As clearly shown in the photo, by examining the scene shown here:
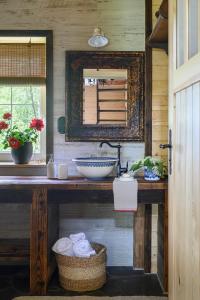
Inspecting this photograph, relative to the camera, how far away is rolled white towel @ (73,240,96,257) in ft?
9.02

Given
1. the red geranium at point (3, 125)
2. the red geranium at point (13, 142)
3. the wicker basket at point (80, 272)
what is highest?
the red geranium at point (3, 125)

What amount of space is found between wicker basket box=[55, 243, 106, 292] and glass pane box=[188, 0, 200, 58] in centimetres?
174

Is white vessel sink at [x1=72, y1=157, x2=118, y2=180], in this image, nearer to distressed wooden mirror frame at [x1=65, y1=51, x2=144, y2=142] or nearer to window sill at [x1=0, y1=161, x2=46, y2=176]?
distressed wooden mirror frame at [x1=65, y1=51, x2=144, y2=142]

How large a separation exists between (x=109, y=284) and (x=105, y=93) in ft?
5.27

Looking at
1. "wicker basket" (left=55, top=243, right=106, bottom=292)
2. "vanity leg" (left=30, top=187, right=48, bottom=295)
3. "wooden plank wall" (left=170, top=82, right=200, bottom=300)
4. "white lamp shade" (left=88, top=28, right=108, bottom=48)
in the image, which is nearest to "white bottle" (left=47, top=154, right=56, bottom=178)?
"vanity leg" (left=30, top=187, right=48, bottom=295)

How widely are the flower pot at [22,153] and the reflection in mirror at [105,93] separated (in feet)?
2.08

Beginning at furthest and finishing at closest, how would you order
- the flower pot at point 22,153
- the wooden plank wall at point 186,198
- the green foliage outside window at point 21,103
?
the green foliage outside window at point 21,103 → the flower pot at point 22,153 → the wooden plank wall at point 186,198

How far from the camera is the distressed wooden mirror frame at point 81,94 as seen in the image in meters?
3.15

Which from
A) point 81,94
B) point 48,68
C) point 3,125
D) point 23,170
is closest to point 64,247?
point 23,170

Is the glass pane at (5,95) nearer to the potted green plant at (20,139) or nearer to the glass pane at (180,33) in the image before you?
the potted green plant at (20,139)

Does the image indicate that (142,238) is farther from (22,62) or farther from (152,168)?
(22,62)

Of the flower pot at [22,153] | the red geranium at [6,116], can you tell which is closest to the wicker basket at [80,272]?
the flower pot at [22,153]

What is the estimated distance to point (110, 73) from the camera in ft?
10.4

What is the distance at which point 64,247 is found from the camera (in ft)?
9.21
